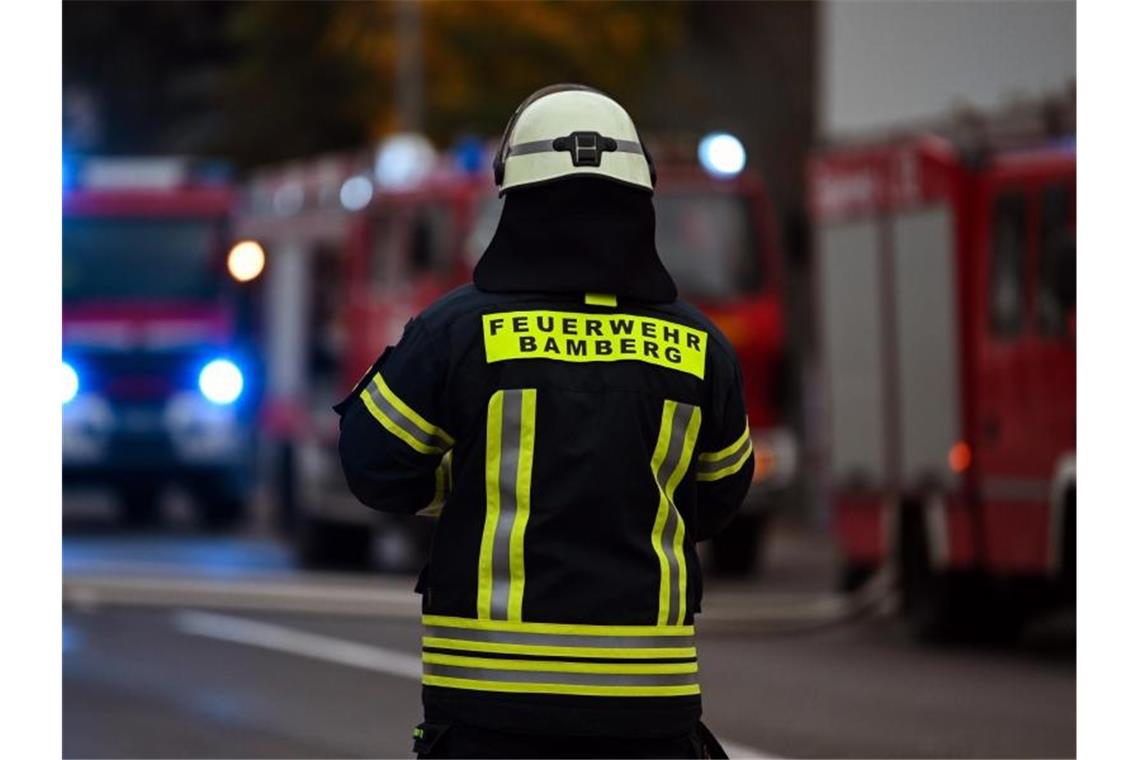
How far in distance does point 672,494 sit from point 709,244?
632 inches

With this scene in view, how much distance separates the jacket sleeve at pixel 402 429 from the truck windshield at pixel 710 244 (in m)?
15.8

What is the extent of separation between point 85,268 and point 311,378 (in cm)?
345

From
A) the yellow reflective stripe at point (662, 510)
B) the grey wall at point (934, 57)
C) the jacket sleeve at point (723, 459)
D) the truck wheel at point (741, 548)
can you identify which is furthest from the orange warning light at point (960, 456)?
the yellow reflective stripe at point (662, 510)

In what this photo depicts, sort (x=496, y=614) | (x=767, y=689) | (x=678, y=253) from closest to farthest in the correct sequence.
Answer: (x=496, y=614), (x=767, y=689), (x=678, y=253)

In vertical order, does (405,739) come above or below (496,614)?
below

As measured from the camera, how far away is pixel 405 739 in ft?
37.4

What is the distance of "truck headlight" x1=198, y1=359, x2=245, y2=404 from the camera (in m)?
26.7

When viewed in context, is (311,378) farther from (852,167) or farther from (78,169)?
(852,167)

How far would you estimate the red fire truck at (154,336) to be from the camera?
26.5 m

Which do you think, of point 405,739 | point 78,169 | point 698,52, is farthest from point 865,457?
point 698,52

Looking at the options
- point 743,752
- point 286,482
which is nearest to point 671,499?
point 743,752

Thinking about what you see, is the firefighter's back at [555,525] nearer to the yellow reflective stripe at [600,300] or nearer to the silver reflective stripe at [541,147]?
the yellow reflective stripe at [600,300]

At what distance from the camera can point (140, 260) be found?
26.7 meters

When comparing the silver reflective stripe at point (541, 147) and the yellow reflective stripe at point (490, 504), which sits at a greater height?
the silver reflective stripe at point (541, 147)
